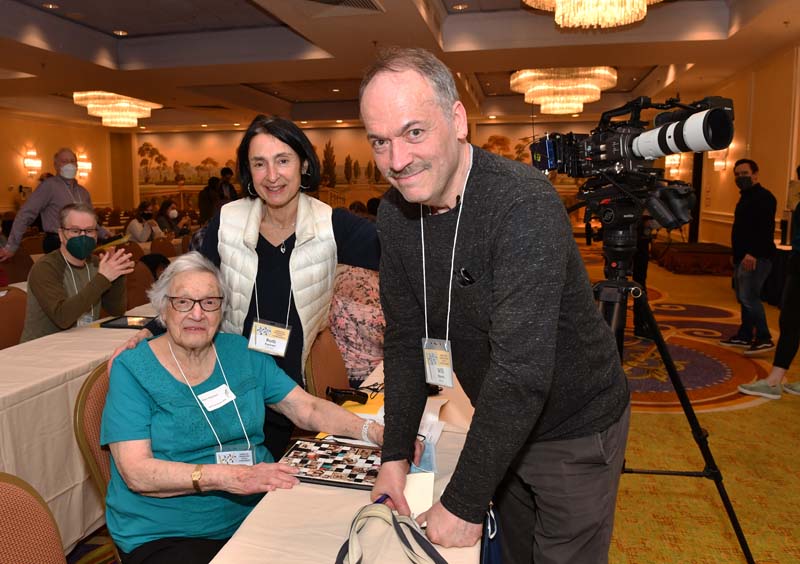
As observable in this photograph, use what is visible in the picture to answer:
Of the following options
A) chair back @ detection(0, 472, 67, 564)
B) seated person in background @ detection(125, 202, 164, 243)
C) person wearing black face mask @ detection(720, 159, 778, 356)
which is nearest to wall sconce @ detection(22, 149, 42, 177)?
seated person in background @ detection(125, 202, 164, 243)

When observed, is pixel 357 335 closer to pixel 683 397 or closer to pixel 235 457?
pixel 235 457

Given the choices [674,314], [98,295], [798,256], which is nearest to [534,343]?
[98,295]

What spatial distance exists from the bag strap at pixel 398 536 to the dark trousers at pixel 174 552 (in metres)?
0.63

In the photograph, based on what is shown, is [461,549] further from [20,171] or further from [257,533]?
[20,171]

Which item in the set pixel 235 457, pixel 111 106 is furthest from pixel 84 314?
pixel 111 106

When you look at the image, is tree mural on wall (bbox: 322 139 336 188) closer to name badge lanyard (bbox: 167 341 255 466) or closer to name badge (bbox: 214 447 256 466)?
name badge lanyard (bbox: 167 341 255 466)

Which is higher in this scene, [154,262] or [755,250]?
[755,250]

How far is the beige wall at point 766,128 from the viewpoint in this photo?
8.02 metres

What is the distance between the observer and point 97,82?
32.5ft

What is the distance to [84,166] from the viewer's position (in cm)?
1759

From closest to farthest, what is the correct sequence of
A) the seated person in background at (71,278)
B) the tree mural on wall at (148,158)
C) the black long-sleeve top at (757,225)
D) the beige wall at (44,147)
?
1. the seated person in background at (71,278)
2. the black long-sleeve top at (757,225)
3. the beige wall at (44,147)
4. the tree mural on wall at (148,158)

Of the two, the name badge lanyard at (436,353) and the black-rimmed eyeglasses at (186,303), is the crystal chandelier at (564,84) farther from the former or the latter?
the name badge lanyard at (436,353)

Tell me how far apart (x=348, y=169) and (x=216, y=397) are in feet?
53.6

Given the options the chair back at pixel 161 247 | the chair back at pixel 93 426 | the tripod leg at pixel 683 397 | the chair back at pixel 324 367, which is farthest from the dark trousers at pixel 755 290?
the chair back at pixel 161 247
